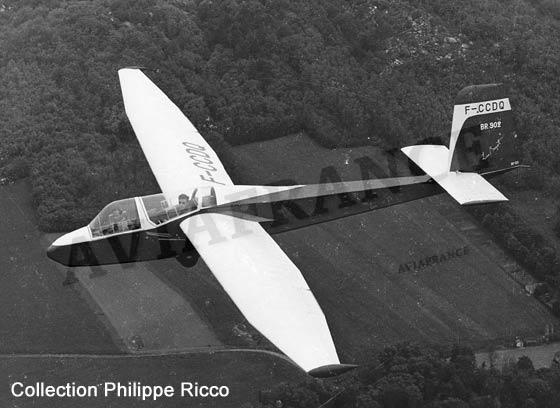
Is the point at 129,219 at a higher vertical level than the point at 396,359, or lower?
higher

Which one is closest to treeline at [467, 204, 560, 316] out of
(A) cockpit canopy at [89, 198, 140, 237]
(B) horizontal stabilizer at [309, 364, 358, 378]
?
(B) horizontal stabilizer at [309, 364, 358, 378]

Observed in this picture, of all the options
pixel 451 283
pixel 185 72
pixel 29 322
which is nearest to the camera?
pixel 29 322

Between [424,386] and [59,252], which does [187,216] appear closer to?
[59,252]

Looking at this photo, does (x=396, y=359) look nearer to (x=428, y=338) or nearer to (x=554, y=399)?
(x=428, y=338)

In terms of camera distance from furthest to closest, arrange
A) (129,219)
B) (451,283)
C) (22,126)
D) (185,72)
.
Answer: (185,72), (22,126), (451,283), (129,219)

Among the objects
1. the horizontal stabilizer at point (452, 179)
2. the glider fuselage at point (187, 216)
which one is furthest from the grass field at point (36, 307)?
the horizontal stabilizer at point (452, 179)

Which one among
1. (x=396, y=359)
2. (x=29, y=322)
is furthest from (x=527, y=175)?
(x=29, y=322)
